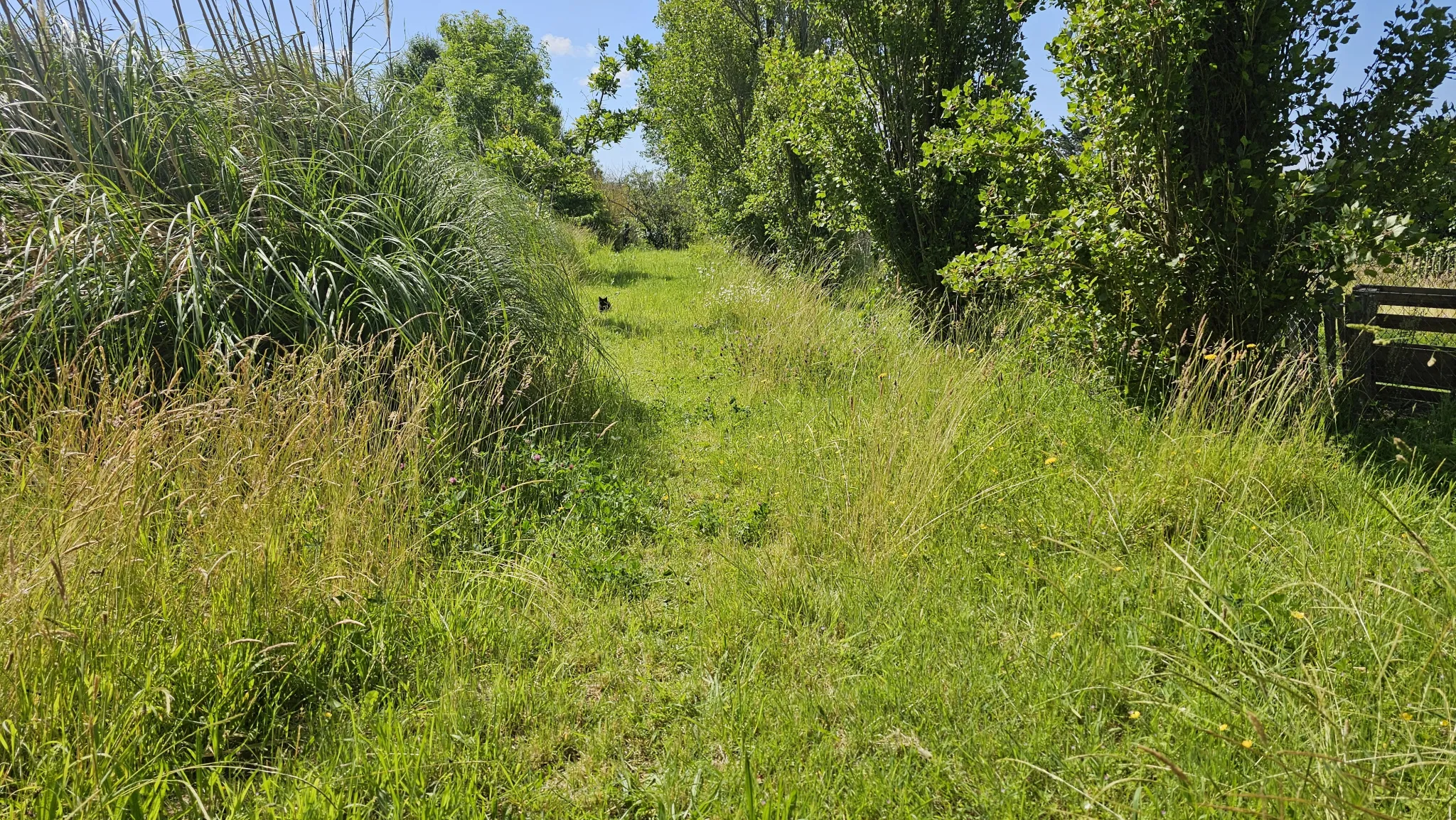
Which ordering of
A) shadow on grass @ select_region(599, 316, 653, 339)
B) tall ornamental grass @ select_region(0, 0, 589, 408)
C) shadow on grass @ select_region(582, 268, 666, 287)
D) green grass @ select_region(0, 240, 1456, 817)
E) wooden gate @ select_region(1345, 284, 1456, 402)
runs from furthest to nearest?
shadow on grass @ select_region(582, 268, 666, 287) < shadow on grass @ select_region(599, 316, 653, 339) < wooden gate @ select_region(1345, 284, 1456, 402) < tall ornamental grass @ select_region(0, 0, 589, 408) < green grass @ select_region(0, 240, 1456, 817)

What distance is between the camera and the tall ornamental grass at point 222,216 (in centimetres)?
294

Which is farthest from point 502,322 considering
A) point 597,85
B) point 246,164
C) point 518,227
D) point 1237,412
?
point 597,85

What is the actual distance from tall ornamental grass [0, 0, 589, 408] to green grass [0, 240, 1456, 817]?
1.57ft

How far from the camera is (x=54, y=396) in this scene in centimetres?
287

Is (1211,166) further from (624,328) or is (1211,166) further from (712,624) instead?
(624,328)

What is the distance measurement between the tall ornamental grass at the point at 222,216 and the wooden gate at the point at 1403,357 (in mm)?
5003

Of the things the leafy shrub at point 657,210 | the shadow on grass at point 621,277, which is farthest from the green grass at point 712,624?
the leafy shrub at point 657,210

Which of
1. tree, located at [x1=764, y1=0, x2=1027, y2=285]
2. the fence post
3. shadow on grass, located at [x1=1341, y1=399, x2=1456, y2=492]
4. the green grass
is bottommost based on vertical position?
the green grass

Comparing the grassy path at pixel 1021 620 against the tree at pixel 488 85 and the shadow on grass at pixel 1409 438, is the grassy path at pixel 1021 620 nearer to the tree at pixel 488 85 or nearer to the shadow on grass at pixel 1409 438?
the shadow on grass at pixel 1409 438

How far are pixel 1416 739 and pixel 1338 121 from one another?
3.53 m

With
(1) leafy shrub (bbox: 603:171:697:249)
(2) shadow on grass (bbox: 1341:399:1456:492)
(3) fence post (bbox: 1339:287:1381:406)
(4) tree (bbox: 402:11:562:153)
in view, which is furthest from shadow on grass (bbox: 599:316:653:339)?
(1) leafy shrub (bbox: 603:171:697:249)

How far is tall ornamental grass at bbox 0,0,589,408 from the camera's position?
2.94 metres

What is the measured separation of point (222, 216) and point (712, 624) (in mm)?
3204

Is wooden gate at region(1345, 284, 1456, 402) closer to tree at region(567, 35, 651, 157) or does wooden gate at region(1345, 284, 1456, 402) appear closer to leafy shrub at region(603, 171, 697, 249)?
tree at region(567, 35, 651, 157)
